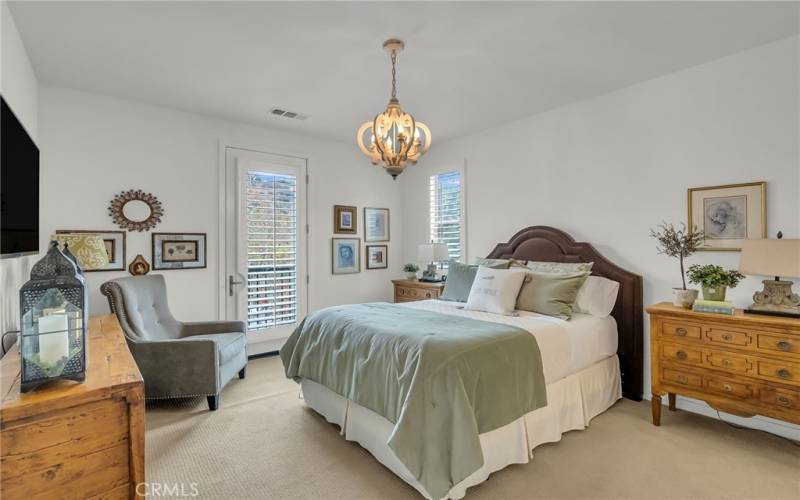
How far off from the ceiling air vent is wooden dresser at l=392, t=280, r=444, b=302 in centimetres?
222

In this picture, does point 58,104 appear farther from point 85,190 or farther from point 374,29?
point 374,29

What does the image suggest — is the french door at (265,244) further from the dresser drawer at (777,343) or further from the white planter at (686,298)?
the dresser drawer at (777,343)

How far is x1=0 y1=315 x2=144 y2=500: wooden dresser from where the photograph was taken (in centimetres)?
123

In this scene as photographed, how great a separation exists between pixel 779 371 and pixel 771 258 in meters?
0.67

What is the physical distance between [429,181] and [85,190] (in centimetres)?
366

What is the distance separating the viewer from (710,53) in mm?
2855

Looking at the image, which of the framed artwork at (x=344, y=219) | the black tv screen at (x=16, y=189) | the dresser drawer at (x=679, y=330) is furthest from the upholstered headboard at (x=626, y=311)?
the black tv screen at (x=16, y=189)

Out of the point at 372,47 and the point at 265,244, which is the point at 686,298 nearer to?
the point at 372,47

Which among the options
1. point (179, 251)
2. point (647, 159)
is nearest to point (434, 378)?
point (647, 159)

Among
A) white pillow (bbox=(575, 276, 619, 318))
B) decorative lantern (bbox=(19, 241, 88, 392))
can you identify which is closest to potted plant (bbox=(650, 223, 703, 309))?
white pillow (bbox=(575, 276, 619, 318))

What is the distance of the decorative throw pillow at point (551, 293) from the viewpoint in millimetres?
3062

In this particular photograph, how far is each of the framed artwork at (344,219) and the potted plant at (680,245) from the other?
3.32 metres

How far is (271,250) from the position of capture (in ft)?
14.9

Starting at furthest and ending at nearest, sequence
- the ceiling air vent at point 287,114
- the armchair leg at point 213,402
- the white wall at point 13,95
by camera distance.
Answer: the ceiling air vent at point 287,114
the armchair leg at point 213,402
the white wall at point 13,95
